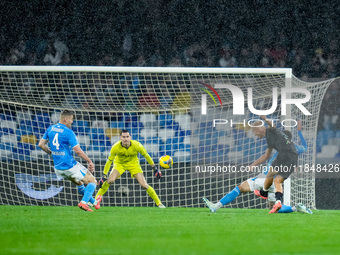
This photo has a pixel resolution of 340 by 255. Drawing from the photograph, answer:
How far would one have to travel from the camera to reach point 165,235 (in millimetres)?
4656

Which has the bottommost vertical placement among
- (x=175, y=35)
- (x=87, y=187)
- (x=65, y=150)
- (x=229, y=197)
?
(x=229, y=197)

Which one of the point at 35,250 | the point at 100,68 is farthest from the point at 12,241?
the point at 100,68

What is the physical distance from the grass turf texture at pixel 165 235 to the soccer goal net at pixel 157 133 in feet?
8.51

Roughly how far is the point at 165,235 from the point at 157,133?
181 inches

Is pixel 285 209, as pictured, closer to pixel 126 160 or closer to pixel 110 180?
pixel 126 160

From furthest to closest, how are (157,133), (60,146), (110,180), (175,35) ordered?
1. (175,35)
2. (157,133)
3. (110,180)
4. (60,146)

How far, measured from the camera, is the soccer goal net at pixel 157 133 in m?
8.90

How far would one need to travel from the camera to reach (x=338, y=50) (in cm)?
1106

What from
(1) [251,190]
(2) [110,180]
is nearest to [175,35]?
(2) [110,180]

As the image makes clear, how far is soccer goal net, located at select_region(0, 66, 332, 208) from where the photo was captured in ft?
29.2

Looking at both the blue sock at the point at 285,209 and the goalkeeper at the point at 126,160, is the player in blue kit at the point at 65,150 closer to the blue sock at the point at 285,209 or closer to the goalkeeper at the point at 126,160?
the goalkeeper at the point at 126,160

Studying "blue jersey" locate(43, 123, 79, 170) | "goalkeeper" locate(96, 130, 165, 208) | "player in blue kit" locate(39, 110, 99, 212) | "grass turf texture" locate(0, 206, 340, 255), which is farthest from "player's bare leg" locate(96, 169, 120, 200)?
"grass turf texture" locate(0, 206, 340, 255)

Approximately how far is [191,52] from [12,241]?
22.6ft

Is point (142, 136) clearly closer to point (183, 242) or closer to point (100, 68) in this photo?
point (100, 68)
